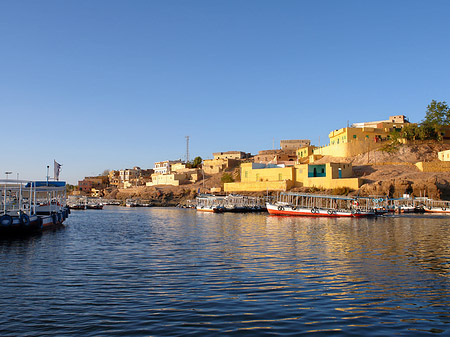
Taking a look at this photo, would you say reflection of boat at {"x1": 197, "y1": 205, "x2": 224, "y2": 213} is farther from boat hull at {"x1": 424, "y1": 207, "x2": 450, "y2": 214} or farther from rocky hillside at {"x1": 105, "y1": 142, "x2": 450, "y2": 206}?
boat hull at {"x1": 424, "y1": 207, "x2": 450, "y2": 214}

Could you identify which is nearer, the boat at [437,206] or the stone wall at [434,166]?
the boat at [437,206]

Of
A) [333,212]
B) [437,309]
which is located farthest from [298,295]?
[333,212]

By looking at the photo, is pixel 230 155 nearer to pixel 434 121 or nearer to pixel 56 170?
pixel 434 121

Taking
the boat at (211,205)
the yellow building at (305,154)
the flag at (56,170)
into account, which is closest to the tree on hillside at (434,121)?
the yellow building at (305,154)

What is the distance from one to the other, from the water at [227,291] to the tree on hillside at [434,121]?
76287 mm

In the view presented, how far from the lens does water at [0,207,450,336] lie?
10203 millimetres

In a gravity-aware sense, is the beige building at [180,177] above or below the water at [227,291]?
above

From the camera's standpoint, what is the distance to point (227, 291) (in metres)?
13.6

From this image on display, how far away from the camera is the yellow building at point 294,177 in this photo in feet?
257

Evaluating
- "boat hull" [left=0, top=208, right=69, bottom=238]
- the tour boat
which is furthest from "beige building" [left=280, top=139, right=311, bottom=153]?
"boat hull" [left=0, top=208, right=69, bottom=238]

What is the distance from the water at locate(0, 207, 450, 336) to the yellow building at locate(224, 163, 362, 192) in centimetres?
5435

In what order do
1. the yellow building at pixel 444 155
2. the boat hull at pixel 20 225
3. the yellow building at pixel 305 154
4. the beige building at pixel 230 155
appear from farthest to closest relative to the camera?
the beige building at pixel 230 155 < the yellow building at pixel 305 154 < the yellow building at pixel 444 155 < the boat hull at pixel 20 225

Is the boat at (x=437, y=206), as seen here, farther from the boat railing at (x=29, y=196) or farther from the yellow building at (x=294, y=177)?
the boat railing at (x=29, y=196)

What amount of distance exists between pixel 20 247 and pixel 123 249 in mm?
6599
